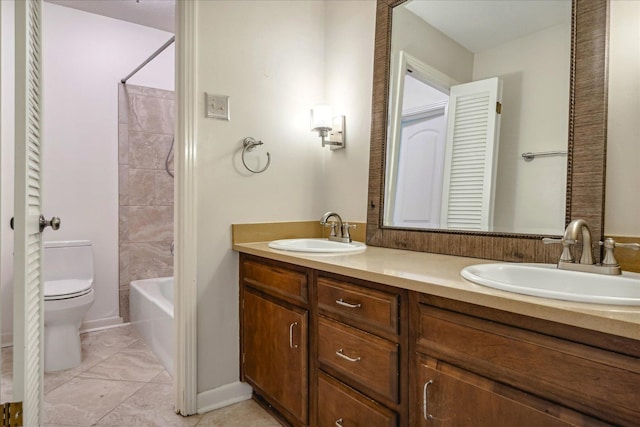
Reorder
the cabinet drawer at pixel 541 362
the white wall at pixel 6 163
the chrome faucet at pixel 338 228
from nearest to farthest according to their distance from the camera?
the cabinet drawer at pixel 541 362 → the chrome faucet at pixel 338 228 → the white wall at pixel 6 163

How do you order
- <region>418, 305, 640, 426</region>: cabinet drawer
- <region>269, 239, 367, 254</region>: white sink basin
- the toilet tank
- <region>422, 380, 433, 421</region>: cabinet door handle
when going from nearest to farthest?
<region>418, 305, 640, 426</region>: cabinet drawer, <region>422, 380, 433, 421</region>: cabinet door handle, <region>269, 239, 367, 254</region>: white sink basin, the toilet tank

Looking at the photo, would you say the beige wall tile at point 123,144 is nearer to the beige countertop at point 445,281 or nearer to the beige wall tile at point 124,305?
the beige wall tile at point 124,305

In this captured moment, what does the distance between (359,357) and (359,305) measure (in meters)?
0.17

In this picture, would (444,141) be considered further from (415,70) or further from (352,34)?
(352,34)

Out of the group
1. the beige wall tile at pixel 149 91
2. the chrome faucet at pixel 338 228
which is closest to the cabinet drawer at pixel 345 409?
the chrome faucet at pixel 338 228

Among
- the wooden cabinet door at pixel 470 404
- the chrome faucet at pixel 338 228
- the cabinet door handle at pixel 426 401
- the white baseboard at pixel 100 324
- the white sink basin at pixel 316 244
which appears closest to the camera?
the wooden cabinet door at pixel 470 404

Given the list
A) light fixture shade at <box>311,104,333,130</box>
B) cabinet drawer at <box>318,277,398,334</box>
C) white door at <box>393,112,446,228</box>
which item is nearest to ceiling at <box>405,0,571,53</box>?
white door at <box>393,112,446,228</box>

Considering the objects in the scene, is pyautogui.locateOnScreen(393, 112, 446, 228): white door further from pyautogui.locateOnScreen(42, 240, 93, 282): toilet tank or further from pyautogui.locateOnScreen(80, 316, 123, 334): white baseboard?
pyautogui.locateOnScreen(80, 316, 123, 334): white baseboard

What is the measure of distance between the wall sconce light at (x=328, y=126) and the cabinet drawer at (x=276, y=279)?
77cm

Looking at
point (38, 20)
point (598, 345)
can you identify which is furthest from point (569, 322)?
point (38, 20)

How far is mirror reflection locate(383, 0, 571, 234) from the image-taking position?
130 centimetres

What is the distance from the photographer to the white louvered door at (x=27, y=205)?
1237mm

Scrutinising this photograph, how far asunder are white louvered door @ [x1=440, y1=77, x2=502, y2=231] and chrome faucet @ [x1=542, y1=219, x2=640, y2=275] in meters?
0.34

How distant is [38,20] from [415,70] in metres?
1.57
